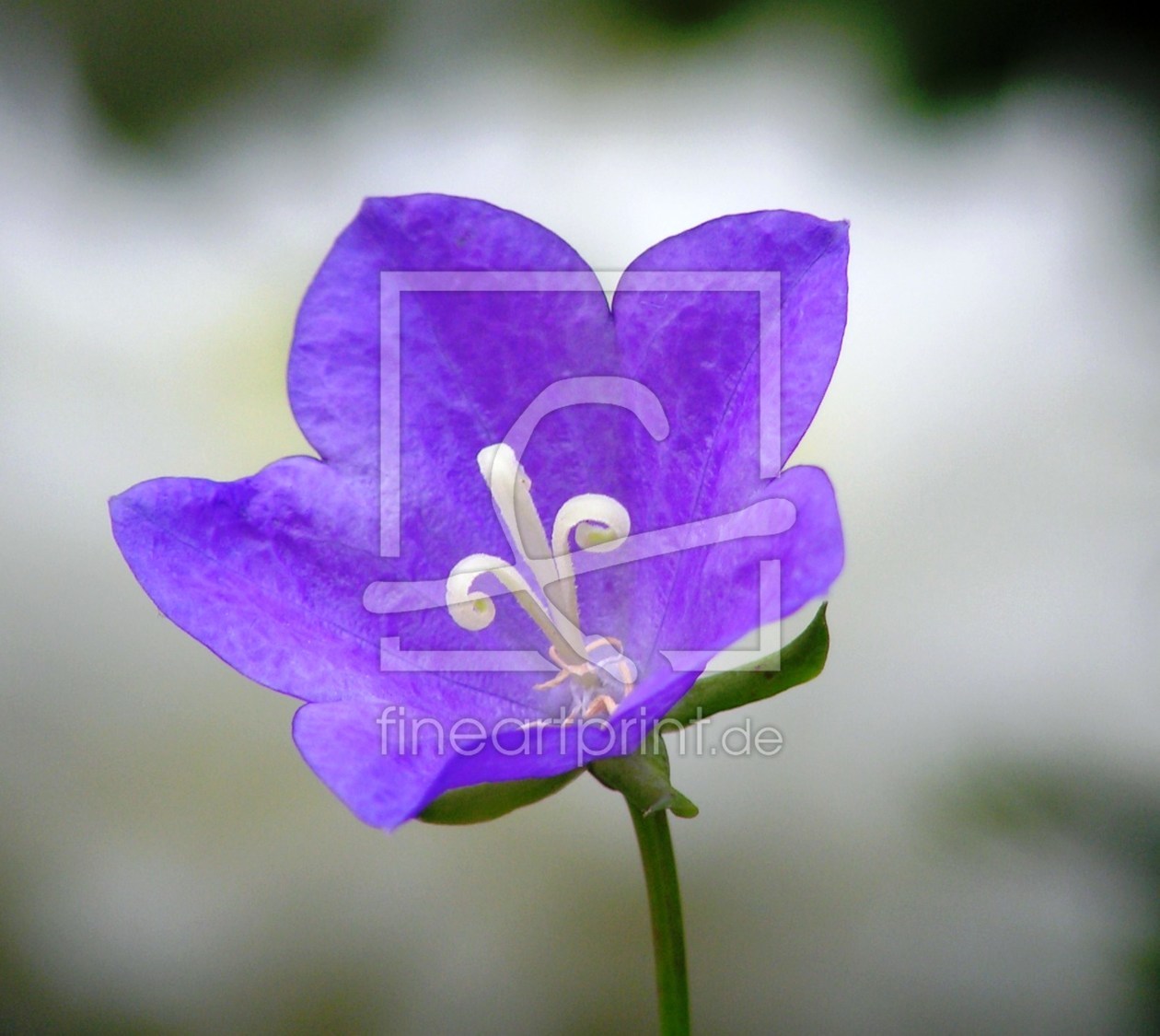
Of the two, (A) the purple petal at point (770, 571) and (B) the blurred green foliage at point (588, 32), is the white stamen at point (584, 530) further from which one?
(B) the blurred green foliage at point (588, 32)

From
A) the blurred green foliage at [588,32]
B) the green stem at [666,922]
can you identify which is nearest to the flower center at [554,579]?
the green stem at [666,922]

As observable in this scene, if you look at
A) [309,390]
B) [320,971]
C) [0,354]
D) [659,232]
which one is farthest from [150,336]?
[309,390]

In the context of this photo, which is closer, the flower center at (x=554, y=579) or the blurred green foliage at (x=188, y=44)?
the flower center at (x=554, y=579)

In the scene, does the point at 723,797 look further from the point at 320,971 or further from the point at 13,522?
the point at 13,522

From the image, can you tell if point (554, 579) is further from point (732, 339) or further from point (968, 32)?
point (968, 32)

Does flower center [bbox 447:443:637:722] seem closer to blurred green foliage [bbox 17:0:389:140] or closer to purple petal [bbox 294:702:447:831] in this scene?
purple petal [bbox 294:702:447:831]

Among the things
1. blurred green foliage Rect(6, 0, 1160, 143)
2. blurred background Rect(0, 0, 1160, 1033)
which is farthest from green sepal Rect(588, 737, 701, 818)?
blurred green foliage Rect(6, 0, 1160, 143)
